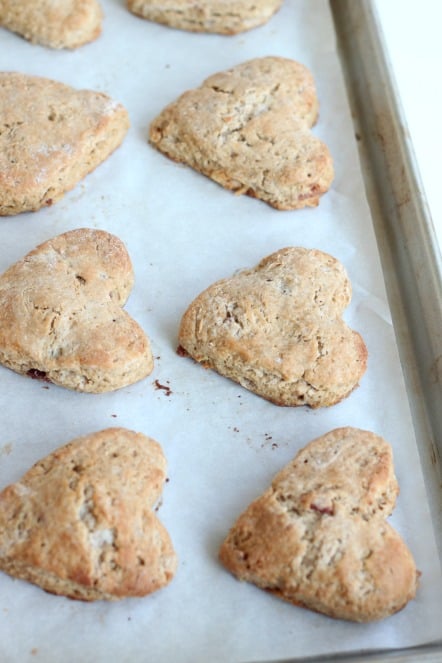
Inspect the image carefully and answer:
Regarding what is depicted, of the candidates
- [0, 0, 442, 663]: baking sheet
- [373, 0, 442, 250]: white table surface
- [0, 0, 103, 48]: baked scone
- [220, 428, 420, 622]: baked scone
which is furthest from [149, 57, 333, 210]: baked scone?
[220, 428, 420, 622]: baked scone

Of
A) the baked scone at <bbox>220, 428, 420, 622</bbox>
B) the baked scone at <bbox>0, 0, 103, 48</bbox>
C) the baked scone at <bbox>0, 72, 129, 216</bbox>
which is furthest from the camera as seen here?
the baked scone at <bbox>0, 0, 103, 48</bbox>

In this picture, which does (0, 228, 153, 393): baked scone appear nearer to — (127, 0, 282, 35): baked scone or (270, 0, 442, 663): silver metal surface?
(270, 0, 442, 663): silver metal surface

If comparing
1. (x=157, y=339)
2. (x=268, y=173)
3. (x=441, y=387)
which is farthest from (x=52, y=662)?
(x=268, y=173)

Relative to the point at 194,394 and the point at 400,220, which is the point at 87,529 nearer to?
the point at 194,394

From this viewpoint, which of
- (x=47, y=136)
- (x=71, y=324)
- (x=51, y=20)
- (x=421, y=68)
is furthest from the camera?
(x=421, y=68)

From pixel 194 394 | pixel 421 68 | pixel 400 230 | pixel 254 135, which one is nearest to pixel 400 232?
pixel 400 230

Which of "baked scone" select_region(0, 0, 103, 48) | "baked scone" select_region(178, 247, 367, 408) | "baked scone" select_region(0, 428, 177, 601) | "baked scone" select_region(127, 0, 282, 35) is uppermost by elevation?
"baked scone" select_region(127, 0, 282, 35)

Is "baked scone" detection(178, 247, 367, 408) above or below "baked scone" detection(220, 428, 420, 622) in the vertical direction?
above

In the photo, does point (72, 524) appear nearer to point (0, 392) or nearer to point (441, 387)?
point (0, 392)
